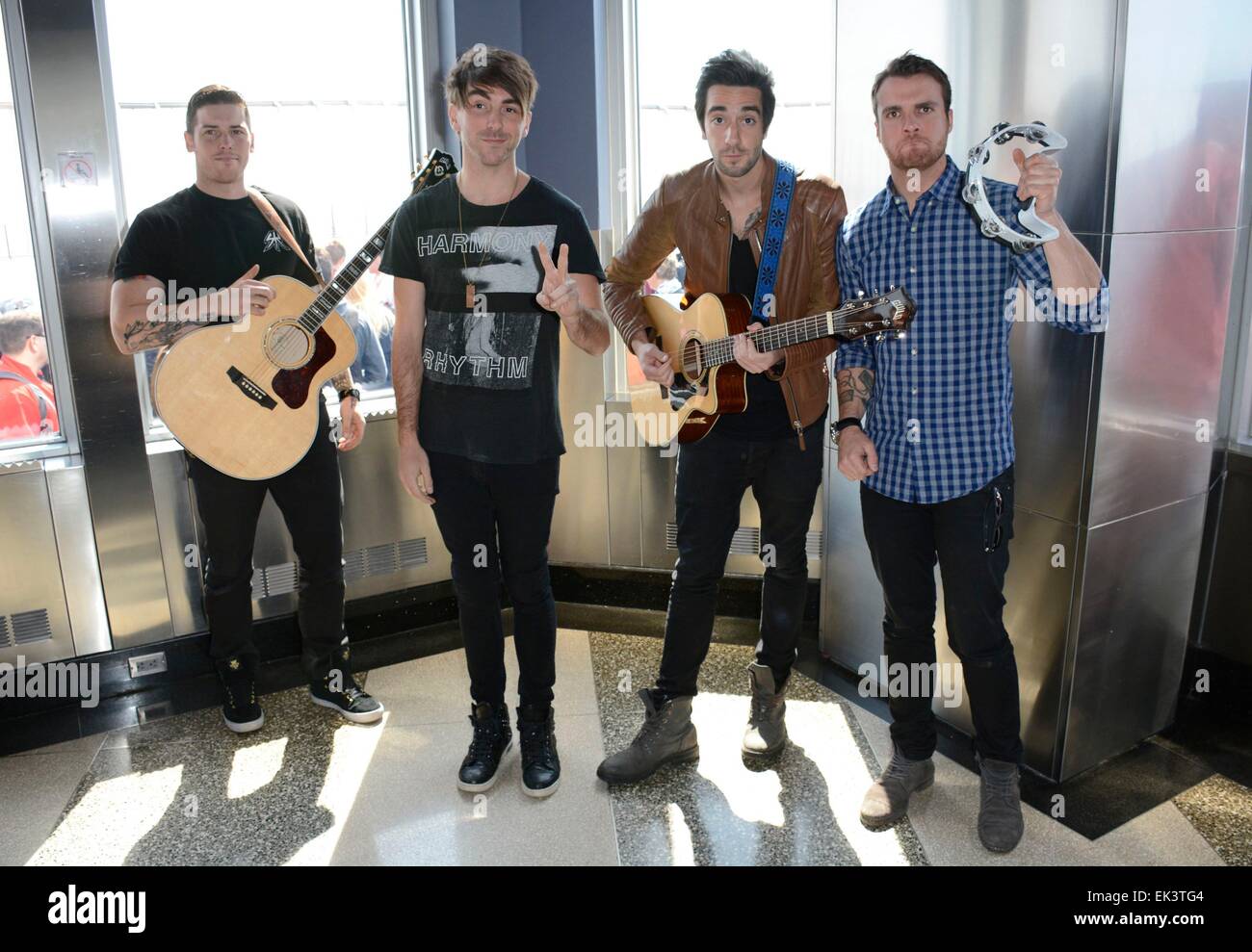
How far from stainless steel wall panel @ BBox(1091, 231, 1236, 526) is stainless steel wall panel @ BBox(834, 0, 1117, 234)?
0.20m

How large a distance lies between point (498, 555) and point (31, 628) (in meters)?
1.61

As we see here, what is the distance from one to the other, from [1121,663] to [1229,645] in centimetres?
50

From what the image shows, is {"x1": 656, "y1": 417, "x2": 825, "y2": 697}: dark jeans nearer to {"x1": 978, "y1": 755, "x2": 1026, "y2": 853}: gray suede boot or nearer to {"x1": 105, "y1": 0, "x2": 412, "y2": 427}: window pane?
{"x1": 978, "y1": 755, "x2": 1026, "y2": 853}: gray suede boot

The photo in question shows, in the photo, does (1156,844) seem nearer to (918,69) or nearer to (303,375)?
(918,69)

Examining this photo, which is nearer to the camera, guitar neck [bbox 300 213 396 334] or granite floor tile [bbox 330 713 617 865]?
granite floor tile [bbox 330 713 617 865]

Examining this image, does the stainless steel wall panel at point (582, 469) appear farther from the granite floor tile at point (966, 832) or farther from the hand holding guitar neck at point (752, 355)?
the granite floor tile at point (966, 832)

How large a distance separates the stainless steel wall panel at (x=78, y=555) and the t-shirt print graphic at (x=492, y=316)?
1472 millimetres

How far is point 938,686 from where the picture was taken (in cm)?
296

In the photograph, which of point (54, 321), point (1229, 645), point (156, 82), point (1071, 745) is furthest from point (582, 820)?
point (156, 82)

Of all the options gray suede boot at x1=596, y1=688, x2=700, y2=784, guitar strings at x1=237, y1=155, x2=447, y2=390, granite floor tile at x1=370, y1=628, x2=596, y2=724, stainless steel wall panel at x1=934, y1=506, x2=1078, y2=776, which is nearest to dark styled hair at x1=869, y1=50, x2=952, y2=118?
stainless steel wall panel at x1=934, y1=506, x2=1078, y2=776

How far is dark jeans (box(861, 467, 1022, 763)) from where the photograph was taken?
2287 millimetres

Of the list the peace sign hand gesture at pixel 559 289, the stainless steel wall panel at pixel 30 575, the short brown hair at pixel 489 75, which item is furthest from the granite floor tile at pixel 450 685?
the short brown hair at pixel 489 75

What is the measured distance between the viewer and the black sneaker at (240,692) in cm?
305

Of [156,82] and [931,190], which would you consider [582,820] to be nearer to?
[931,190]
